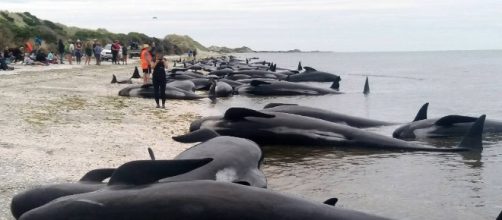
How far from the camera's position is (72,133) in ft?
34.6

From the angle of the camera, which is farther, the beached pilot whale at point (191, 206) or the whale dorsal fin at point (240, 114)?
the whale dorsal fin at point (240, 114)

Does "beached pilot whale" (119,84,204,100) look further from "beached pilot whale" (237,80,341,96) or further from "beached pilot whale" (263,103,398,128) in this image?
"beached pilot whale" (263,103,398,128)

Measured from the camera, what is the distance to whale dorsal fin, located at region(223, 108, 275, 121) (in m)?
10.2

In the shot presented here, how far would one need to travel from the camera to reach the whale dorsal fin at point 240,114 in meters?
10.2

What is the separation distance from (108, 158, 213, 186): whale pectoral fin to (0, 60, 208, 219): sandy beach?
5.02ft

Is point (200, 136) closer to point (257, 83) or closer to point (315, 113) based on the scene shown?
point (315, 113)

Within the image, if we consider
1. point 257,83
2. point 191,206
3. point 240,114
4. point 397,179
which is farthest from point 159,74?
point 191,206

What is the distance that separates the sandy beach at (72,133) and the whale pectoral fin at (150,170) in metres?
1.53

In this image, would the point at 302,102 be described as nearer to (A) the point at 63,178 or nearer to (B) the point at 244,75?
(B) the point at 244,75

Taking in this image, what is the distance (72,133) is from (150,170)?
6.09 meters

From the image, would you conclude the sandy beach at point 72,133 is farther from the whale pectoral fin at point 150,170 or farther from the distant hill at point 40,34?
the distant hill at point 40,34

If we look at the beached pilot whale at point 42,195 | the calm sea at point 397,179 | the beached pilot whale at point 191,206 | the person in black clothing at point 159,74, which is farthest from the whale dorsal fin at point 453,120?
the beached pilot whale at point 42,195

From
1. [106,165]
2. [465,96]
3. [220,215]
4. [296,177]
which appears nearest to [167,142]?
[106,165]

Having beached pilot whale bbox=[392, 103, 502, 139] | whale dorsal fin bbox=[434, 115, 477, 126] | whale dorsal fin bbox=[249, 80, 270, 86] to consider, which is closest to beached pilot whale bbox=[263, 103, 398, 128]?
beached pilot whale bbox=[392, 103, 502, 139]
